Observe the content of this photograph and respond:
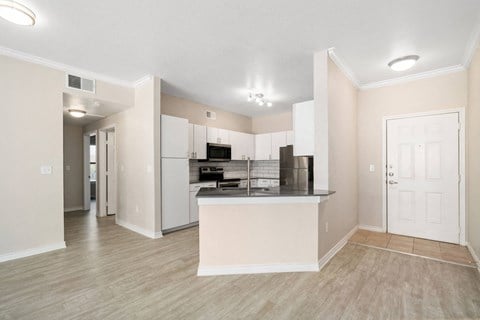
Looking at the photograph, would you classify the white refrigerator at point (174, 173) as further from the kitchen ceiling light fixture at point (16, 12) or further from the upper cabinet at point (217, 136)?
the kitchen ceiling light fixture at point (16, 12)

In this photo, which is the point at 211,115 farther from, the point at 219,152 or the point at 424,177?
the point at 424,177

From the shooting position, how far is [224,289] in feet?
7.33

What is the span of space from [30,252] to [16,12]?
115 inches

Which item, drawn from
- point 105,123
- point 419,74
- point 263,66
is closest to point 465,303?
point 419,74

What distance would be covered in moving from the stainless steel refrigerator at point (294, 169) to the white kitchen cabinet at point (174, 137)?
2.12 meters

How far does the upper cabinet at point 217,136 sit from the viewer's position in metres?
5.19

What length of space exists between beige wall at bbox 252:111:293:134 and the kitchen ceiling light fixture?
5.31m

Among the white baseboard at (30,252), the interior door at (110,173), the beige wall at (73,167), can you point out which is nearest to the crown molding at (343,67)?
the white baseboard at (30,252)

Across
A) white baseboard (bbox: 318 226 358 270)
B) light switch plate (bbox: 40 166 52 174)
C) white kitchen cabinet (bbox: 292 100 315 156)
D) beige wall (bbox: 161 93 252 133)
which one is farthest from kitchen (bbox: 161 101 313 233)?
light switch plate (bbox: 40 166 52 174)

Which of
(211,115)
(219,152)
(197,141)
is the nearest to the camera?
(197,141)

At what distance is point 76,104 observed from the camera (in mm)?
3990

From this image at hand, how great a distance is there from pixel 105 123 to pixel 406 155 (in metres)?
6.27

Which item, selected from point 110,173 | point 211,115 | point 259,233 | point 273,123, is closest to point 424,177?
point 259,233

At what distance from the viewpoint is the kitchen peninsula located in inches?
100
